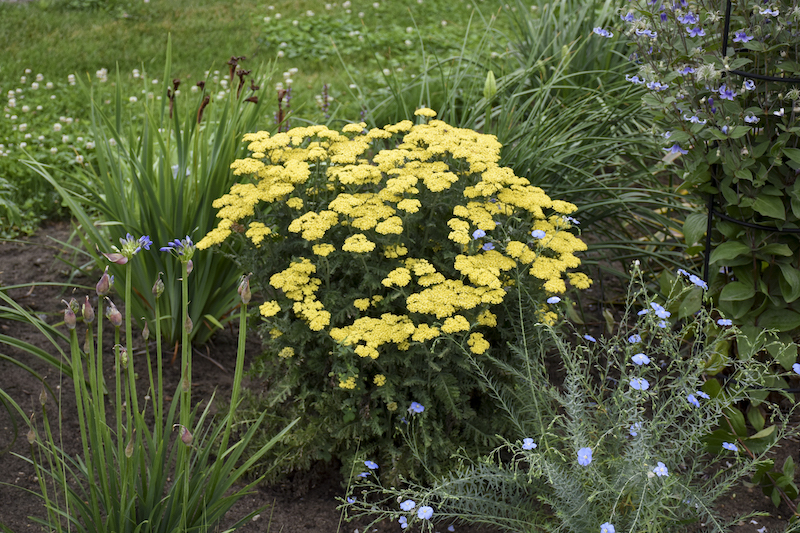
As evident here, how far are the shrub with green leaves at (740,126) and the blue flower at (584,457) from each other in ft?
3.38

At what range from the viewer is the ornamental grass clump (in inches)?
78.2

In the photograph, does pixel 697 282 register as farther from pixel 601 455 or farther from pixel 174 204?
pixel 174 204

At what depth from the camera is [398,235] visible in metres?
2.14

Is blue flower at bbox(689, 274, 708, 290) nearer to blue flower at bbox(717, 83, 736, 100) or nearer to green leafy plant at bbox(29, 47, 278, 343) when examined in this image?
blue flower at bbox(717, 83, 736, 100)

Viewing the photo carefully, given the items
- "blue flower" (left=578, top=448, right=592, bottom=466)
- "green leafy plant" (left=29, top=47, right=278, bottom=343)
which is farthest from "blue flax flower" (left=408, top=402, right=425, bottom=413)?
"green leafy plant" (left=29, top=47, right=278, bottom=343)

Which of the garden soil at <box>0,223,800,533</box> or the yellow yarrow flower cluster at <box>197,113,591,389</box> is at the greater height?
the yellow yarrow flower cluster at <box>197,113,591,389</box>

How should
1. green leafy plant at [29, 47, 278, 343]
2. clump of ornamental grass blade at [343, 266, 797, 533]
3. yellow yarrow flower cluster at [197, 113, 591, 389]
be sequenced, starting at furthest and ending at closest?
green leafy plant at [29, 47, 278, 343] → yellow yarrow flower cluster at [197, 113, 591, 389] → clump of ornamental grass blade at [343, 266, 797, 533]

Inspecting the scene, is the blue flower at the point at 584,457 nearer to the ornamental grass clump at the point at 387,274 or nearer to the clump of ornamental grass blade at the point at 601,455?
the clump of ornamental grass blade at the point at 601,455

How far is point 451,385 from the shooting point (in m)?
2.05

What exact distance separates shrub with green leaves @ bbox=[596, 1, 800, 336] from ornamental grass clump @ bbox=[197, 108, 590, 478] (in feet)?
1.70

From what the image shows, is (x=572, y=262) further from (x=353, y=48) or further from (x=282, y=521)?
(x=353, y=48)

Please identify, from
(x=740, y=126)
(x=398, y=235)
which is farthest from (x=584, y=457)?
(x=740, y=126)

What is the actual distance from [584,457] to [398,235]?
0.90 metres

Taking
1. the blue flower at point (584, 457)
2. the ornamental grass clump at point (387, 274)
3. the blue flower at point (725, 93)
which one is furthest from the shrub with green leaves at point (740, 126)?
the blue flower at point (584, 457)
